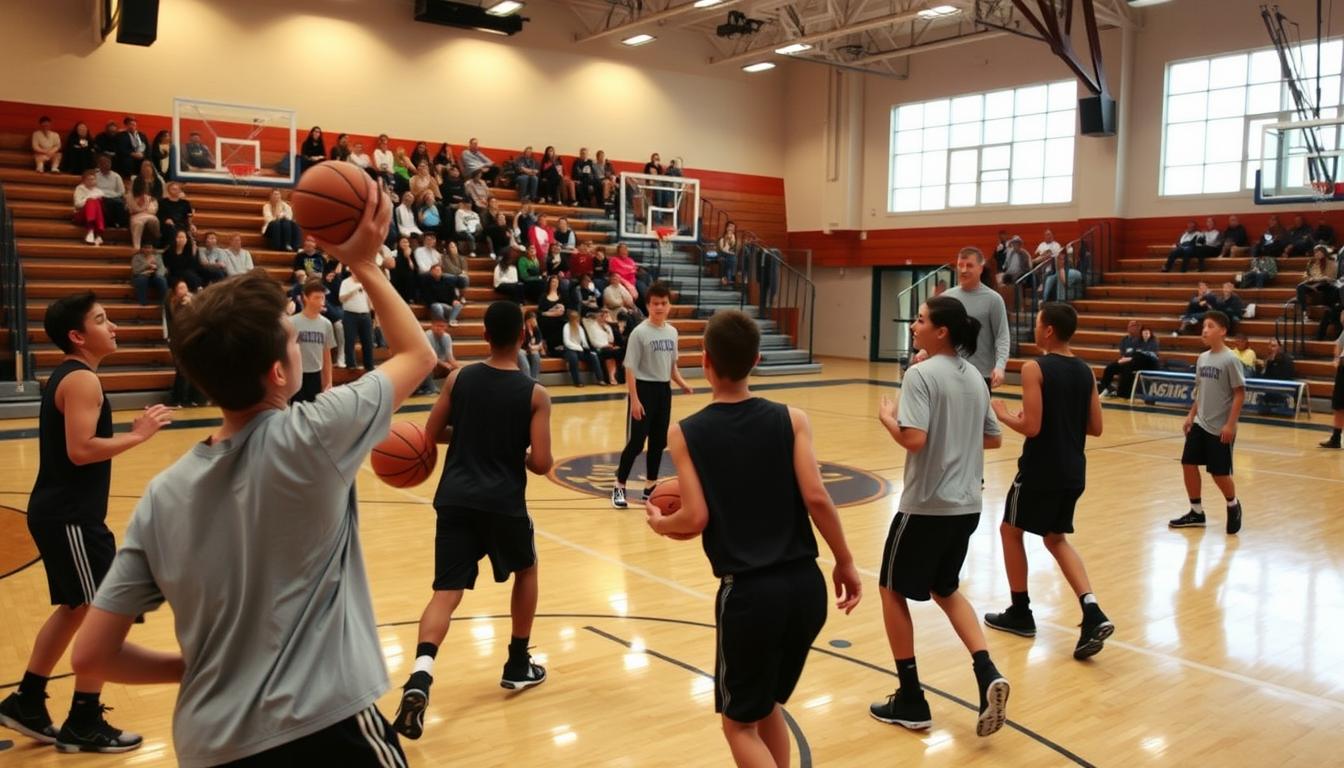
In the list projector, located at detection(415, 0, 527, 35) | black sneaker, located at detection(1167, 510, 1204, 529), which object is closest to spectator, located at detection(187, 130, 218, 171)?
projector, located at detection(415, 0, 527, 35)

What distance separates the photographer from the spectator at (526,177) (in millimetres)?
20375

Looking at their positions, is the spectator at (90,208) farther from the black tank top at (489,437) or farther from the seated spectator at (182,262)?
the black tank top at (489,437)

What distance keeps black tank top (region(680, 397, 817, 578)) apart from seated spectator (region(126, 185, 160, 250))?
1413 centimetres

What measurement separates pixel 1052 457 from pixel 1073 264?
648 inches

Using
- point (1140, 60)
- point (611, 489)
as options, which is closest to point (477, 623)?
point (611, 489)

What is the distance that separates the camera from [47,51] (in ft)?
55.4

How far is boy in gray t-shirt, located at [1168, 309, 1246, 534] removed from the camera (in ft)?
23.7

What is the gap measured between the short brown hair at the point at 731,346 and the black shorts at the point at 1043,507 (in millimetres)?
2399

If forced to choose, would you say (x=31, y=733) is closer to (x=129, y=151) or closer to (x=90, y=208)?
(x=90, y=208)

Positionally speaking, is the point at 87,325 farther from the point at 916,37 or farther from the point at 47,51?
the point at 916,37

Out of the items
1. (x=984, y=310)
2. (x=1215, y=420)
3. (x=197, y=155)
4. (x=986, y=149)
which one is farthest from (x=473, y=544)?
(x=986, y=149)

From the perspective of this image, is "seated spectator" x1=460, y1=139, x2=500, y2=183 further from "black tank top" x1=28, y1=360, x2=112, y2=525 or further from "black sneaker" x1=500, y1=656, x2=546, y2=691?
"black tank top" x1=28, y1=360, x2=112, y2=525

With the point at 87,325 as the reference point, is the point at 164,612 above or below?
below

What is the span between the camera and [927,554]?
3.96 metres
